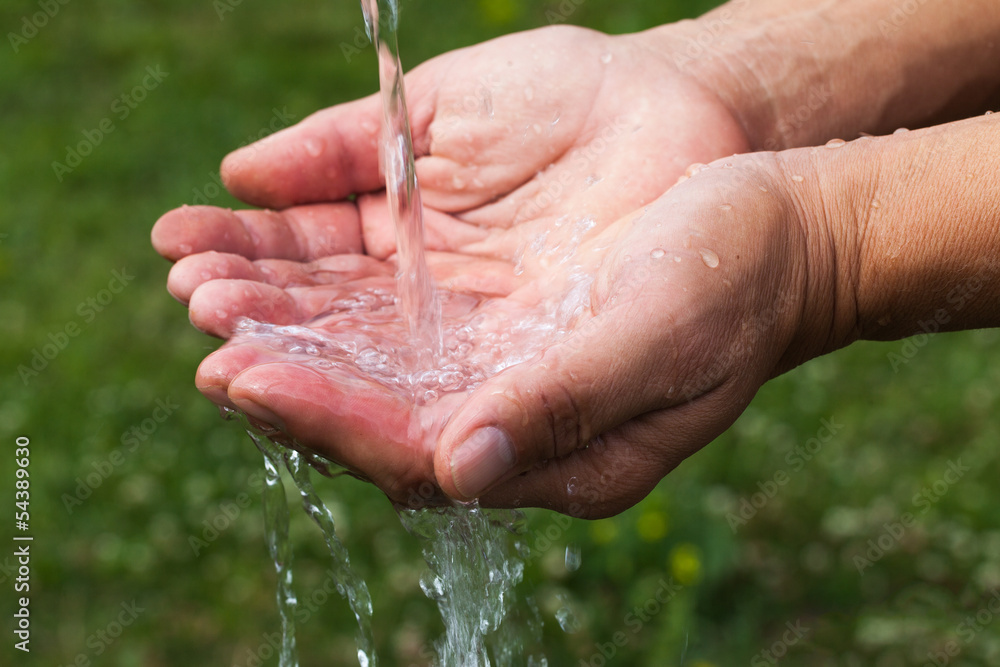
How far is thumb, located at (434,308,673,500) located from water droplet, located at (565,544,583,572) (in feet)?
3.28

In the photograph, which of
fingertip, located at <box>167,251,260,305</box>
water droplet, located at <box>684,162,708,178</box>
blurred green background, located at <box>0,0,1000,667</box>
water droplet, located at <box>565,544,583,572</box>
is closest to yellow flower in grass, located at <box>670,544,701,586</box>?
blurred green background, located at <box>0,0,1000,667</box>

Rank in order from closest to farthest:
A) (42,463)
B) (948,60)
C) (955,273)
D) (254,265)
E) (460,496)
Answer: (460,496) < (955,273) < (254,265) < (948,60) < (42,463)

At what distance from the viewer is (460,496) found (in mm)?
1468

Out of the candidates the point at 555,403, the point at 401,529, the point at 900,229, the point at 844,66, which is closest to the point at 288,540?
the point at 401,529

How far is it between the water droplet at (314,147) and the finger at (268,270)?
24 centimetres

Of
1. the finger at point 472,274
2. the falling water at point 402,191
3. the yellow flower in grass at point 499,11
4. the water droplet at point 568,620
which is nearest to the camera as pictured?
the falling water at point 402,191

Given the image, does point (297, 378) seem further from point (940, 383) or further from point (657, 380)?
point (940, 383)

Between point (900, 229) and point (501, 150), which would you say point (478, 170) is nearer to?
point (501, 150)

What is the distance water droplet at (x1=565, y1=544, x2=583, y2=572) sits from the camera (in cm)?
254

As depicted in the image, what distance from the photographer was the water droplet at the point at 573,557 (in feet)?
8.34

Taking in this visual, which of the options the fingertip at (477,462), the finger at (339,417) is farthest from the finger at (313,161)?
the fingertip at (477,462)

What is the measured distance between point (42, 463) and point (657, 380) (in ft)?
7.38

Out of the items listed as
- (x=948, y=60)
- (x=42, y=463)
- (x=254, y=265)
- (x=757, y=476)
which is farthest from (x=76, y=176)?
(x=948, y=60)

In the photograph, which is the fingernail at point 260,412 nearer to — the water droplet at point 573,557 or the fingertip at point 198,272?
the fingertip at point 198,272
